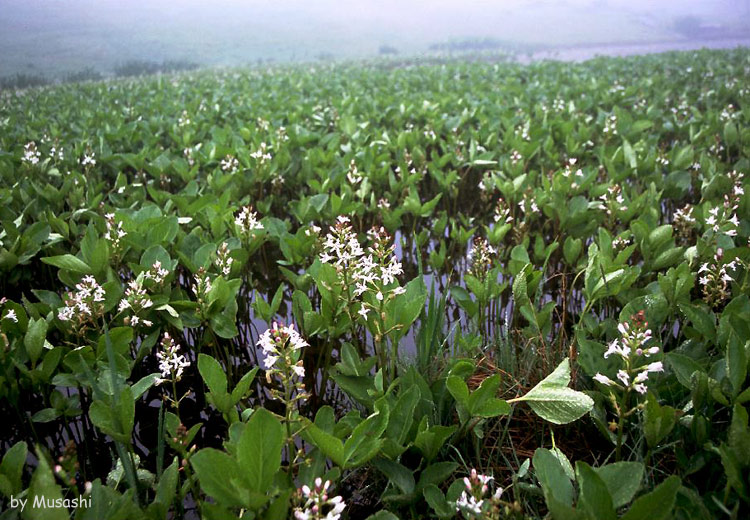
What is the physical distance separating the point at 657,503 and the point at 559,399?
481 millimetres

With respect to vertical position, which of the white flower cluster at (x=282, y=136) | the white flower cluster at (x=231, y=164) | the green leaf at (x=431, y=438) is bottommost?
the green leaf at (x=431, y=438)

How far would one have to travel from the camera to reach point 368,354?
7.86 ft

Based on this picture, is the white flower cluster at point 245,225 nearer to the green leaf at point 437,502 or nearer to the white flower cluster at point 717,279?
the green leaf at point 437,502

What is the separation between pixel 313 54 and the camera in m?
49.4

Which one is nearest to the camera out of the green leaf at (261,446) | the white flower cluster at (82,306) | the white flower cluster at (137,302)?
the green leaf at (261,446)

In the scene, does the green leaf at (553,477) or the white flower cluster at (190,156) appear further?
the white flower cluster at (190,156)

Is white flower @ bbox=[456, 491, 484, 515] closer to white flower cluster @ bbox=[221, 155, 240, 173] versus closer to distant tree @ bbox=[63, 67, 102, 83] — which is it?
white flower cluster @ bbox=[221, 155, 240, 173]

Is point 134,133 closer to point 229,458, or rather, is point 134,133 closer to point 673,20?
point 229,458

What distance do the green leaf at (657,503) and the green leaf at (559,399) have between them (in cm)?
41

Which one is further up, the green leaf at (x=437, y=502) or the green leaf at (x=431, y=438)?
the green leaf at (x=431, y=438)

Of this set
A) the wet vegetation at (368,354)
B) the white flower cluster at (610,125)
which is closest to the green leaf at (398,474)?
the wet vegetation at (368,354)

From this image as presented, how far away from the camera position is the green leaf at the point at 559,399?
1402 mm

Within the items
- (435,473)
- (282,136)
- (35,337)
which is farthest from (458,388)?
(282,136)

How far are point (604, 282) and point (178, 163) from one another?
3.23 metres
